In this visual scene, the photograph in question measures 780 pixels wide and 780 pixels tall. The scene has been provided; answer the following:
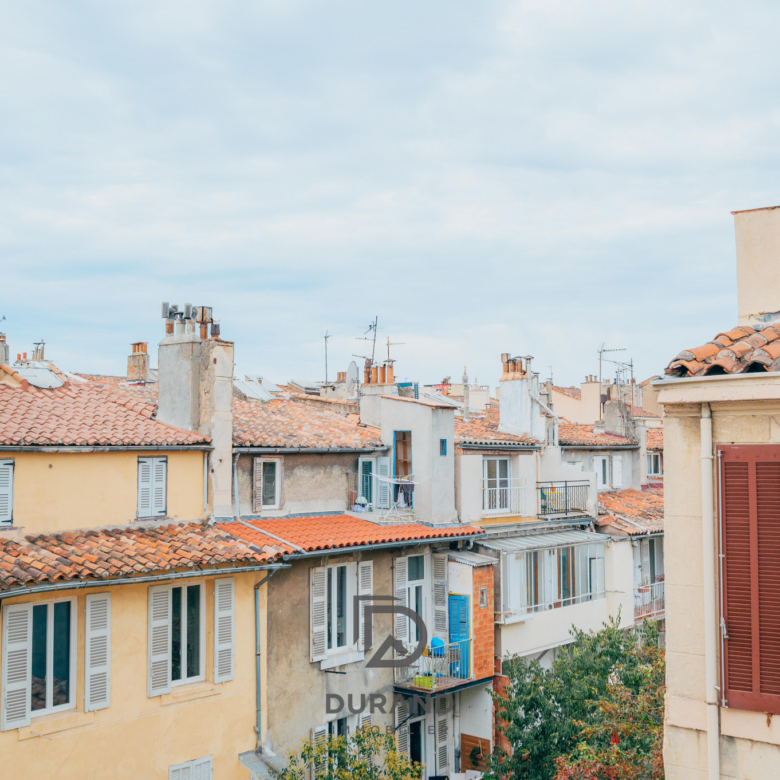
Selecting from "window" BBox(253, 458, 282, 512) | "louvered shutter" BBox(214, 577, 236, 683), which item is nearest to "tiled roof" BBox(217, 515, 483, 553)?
"window" BBox(253, 458, 282, 512)

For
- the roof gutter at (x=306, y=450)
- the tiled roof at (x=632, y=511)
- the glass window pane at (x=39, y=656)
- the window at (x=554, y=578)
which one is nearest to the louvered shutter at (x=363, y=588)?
the roof gutter at (x=306, y=450)

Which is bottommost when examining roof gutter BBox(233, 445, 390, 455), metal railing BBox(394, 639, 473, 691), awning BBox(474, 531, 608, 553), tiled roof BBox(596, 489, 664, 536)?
metal railing BBox(394, 639, 473, 691)

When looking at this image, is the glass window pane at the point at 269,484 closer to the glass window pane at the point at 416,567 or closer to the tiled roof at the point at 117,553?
the tiled roof at the point at 117,553

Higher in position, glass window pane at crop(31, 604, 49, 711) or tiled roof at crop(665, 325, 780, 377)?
tiled roof at crop(665, 325, 780, 377)

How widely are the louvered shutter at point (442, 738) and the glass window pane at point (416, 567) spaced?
147 inches

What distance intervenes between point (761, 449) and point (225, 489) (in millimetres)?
13924

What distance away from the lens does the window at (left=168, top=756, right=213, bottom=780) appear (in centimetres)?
1591

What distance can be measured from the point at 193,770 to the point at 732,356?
13.7 metres

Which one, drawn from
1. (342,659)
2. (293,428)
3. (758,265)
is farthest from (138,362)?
(758,265)

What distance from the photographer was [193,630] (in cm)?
1670

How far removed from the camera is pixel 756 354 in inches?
284

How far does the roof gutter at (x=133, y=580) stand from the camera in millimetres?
13273

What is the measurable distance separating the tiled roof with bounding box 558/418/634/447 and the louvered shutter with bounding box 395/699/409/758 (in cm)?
1264

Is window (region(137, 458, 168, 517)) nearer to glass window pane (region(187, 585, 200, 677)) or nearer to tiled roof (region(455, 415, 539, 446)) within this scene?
glass window pane (region(187, 585, 200, 677))
